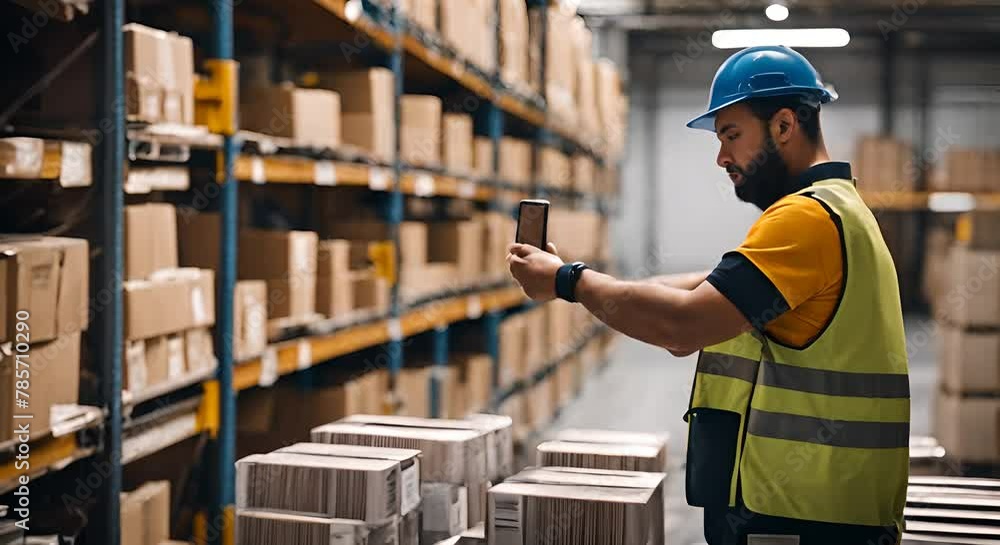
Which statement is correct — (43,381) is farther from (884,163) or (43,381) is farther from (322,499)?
(884,163)

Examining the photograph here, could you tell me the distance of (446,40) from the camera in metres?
5.87

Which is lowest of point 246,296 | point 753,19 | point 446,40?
point 246,296

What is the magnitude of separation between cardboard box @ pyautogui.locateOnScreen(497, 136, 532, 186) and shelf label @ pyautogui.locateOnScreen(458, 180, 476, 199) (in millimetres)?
740

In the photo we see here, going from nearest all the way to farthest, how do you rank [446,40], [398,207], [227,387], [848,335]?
[848,335], [227,387], [398,207], [446,40]

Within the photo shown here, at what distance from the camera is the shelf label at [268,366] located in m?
3.94

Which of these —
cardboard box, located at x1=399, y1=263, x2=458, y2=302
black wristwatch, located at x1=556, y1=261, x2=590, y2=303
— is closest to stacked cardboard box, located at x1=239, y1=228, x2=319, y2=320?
cardboard box, located at x1=399, y1=263, x2=458, y2=302

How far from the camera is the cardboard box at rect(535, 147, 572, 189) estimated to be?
340 inches

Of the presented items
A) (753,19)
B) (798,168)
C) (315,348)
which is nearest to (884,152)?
(753,19)

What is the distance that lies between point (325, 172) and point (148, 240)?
1.23 metres

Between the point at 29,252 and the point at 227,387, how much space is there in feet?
3.90

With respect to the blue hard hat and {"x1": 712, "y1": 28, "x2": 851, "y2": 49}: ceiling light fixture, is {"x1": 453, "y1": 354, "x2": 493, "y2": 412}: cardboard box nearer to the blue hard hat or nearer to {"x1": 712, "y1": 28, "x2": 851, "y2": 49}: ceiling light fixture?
the blue hard hat

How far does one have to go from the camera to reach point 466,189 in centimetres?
641

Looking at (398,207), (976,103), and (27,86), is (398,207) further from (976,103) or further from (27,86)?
(976,103)

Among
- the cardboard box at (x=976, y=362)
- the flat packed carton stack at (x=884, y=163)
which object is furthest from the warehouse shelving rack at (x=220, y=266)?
the flat packed carton stack at (x=884, y=163)
